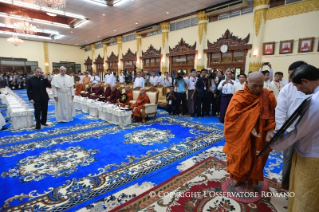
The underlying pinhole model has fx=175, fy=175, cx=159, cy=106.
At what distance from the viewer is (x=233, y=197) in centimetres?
192

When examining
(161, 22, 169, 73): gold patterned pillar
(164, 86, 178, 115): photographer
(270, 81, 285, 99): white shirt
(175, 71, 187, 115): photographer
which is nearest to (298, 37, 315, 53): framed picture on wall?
(270, 81, 285, 99): white shirt

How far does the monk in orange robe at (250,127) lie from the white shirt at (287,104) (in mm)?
86

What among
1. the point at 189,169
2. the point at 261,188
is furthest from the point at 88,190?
the point at 261,188

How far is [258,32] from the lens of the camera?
7.17 metres

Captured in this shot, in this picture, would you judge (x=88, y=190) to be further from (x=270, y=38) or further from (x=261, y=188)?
(x=270, y=38)

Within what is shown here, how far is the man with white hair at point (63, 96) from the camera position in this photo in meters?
4.88

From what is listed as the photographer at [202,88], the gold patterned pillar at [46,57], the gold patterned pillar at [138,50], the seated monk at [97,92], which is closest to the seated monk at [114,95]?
the seated monk at [97,92]

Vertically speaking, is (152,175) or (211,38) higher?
(211,38)

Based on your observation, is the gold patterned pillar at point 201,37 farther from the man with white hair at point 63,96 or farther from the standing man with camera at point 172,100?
the man with white hair at point 63,96

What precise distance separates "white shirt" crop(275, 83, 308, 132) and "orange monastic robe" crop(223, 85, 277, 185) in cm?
9

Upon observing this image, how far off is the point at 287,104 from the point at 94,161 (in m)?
2.63

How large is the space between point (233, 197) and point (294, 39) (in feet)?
23.4

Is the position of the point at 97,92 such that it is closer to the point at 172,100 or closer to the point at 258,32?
the point at 172,100

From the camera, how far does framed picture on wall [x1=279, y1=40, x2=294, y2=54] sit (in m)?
6.57
